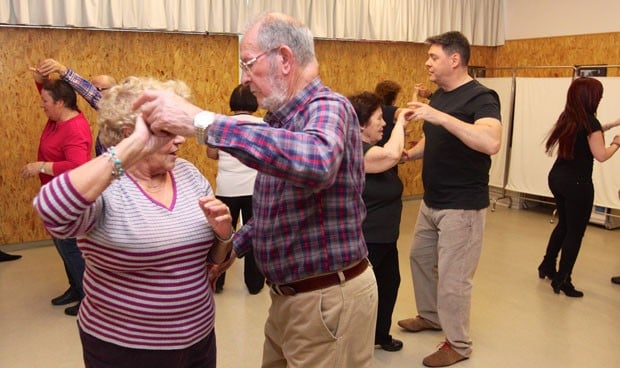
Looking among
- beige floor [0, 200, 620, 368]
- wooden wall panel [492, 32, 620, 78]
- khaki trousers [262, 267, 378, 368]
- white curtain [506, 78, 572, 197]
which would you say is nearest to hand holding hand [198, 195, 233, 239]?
khaki trousers [262, 267, 378, 368]

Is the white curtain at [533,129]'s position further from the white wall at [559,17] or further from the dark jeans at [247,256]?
the dark jeans at [247,256]

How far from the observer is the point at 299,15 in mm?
5996

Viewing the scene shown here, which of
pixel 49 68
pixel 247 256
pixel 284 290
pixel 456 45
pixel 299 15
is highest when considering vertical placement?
pixel 299 15

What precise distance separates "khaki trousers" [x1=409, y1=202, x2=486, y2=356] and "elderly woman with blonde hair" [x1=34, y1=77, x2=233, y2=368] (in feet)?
5.15

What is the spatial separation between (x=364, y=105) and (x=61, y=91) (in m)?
1.94

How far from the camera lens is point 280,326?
5.58ft

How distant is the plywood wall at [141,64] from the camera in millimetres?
4867

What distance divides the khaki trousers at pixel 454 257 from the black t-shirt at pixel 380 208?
0.26 m

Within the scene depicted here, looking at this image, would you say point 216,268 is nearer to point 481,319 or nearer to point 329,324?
point 329,324

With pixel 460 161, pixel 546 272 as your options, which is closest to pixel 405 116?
pixel 460 161

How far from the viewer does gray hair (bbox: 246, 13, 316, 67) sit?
1433 millimetres

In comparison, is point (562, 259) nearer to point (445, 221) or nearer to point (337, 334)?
point (445, 221)

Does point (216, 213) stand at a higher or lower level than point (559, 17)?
lower

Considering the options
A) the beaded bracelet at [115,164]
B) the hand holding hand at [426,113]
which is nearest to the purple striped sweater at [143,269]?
the beaded bracelet at [115,164]
